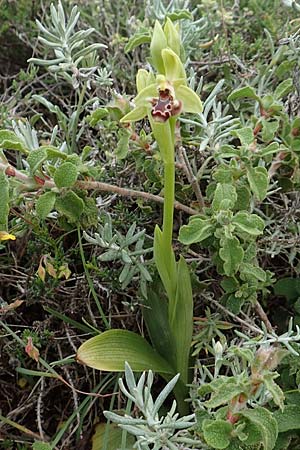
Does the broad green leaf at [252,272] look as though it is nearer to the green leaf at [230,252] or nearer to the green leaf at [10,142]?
the green leaf at [230,252]

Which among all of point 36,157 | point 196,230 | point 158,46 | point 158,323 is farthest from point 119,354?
point 158,46

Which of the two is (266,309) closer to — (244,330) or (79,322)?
(244,330)

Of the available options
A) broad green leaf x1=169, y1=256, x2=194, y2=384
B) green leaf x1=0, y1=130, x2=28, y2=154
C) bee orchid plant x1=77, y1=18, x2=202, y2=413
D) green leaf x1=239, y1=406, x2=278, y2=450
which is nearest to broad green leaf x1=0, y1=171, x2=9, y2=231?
green leaf x1=0, y1=130, x2=28, y2=154

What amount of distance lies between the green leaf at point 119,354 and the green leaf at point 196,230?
0.21 meters

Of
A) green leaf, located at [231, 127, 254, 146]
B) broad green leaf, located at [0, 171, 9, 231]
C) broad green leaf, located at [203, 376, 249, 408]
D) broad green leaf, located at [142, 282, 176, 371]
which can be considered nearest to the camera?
broad green leaf, located at [203, 376, 249, 408]

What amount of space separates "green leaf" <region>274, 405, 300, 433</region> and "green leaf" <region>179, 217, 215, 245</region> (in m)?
0.28

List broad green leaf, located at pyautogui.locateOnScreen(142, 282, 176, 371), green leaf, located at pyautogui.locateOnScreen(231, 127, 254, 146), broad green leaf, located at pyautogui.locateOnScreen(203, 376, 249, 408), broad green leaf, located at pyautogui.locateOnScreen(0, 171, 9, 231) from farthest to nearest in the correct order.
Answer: broad green leaf, located at pyautogui.locateOnScreen(142, 282, 176, 371)
green leaf, located at pyautogui.locateOnScreen(231, 127, 254, 146)
broad green leaf, located at pyautogui.locateOnScreen(0, 171, 9, 231)
broad green leaf, located at pyautogui.locateOnScreen(203, 376, 249, 408)

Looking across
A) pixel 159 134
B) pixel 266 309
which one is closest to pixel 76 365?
pixel 266 309

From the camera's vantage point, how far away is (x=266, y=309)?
1329 mm

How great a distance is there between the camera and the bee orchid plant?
0.88 m

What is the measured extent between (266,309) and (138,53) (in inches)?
27.7

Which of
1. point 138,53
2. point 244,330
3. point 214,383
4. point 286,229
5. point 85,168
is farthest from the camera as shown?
point 138,53

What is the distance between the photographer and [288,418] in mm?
974

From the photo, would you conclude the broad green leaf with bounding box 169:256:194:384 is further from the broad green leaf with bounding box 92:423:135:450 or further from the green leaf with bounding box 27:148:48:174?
the green leaf with bounding box 27:148:48:174
